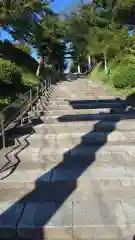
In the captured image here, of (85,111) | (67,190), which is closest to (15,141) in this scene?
(67,190)

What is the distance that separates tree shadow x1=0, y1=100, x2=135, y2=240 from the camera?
13.4ft

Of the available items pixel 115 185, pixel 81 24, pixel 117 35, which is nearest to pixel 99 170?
pixel 115 185

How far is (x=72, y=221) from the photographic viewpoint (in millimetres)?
4184

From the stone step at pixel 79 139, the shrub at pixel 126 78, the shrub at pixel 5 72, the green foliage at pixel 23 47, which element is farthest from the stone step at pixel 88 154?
the green foliage at pixel 23 47

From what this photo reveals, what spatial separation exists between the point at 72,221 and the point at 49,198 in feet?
2.69

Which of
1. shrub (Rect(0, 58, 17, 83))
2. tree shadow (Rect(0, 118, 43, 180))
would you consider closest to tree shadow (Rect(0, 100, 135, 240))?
tree shadow (Rect(0, 118, 43, 180))

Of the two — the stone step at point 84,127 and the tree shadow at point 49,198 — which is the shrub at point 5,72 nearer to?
the stone step at point 84,127

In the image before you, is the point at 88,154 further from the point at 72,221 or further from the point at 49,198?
the point at 72,221

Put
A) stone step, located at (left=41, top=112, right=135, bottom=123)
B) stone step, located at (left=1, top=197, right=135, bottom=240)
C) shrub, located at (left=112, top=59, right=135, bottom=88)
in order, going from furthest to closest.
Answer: shrub, located at (left=112, top=59, right=135, bottom=88) < stone step, located at (left=41, top=112, right=135, bottom=123) < stone step, located at (left=1, top=197, right=135, bottom=240)

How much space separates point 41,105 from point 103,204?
734cm

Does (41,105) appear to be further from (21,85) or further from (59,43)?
(59,43)

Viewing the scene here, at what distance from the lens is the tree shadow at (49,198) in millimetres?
4086

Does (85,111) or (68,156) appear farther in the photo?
(85,111)

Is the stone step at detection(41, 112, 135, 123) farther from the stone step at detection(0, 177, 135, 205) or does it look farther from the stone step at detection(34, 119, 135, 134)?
the stone step at detection(0, 177, 135, 205)
